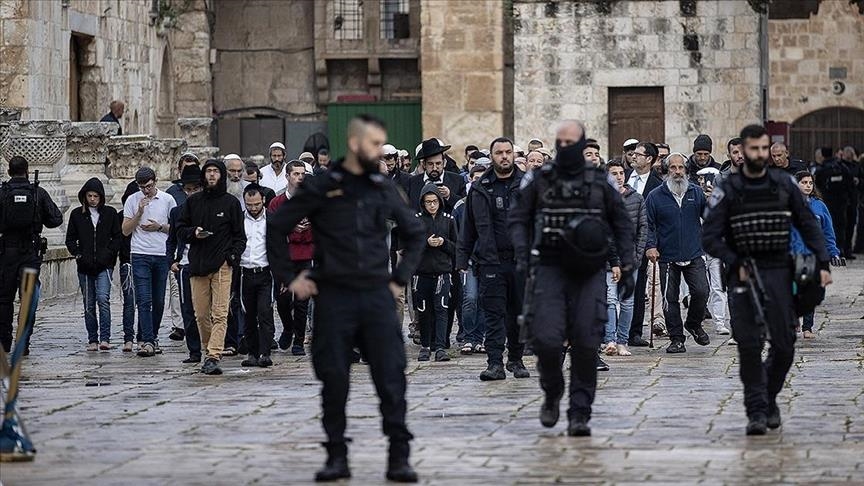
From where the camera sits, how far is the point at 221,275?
16.4 meters

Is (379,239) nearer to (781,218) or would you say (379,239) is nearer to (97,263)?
(781,218)

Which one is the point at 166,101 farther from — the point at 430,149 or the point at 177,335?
the point at 430,149

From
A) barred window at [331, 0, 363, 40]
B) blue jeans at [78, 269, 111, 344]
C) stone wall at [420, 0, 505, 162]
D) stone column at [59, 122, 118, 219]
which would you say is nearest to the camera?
blue jeans at [78, 269, 111, 344]

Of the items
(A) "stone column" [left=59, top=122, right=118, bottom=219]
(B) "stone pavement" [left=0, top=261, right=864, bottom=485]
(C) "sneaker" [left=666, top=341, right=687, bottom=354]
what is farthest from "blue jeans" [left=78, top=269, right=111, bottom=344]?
(A) "stone column" [left=59, top=122, right=118, bottom=219]

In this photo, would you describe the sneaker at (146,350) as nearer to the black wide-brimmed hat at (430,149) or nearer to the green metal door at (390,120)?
the black wide-brimmed hat at (430,149)

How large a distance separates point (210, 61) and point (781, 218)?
29958 millimetres

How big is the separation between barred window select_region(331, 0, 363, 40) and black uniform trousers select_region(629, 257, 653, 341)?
74.9 ft

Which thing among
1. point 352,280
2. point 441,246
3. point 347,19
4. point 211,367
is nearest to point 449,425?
point 352,280

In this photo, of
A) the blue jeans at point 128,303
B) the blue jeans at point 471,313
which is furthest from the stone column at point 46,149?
the blue jeans at point 471,313

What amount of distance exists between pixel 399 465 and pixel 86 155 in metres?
16.5

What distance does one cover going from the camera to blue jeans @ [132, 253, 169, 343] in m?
18.0

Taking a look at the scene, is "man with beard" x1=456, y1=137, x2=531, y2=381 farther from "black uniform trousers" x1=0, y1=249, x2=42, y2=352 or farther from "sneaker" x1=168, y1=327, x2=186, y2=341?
"sneaker" x1=168, y1=327, x2=186, y2=341

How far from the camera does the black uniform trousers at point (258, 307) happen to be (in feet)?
55.3

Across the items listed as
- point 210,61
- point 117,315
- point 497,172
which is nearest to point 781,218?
point 497,172
